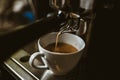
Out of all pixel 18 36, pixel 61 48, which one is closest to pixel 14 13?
pixel 18 36

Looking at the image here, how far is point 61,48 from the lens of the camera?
0.50 metres

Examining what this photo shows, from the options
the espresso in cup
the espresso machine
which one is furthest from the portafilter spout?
the espresso in cup

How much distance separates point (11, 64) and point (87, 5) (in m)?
0.25

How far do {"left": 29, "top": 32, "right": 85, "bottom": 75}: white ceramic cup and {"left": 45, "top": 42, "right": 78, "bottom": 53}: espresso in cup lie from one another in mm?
10

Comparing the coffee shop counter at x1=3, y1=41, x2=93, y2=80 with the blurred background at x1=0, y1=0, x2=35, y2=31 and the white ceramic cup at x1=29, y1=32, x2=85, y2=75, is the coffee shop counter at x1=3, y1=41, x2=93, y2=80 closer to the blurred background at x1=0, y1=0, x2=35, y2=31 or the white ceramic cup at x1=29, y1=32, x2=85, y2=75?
the white ceramic cup at x1=29, y1=32, x2=85, y2=75

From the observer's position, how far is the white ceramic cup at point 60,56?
45 centimetres

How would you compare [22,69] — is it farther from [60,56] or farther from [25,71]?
[60,56]

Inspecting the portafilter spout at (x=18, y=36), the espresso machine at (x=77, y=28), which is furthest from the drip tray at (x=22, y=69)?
the portafilter spout at (x=18, y=36)

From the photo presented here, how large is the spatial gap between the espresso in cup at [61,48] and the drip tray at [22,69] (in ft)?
0.20

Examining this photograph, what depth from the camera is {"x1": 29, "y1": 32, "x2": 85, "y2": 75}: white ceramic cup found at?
0.45 meters

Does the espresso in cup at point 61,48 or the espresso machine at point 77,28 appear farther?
the espresso in cup at point 61,48

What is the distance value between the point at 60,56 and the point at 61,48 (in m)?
0.06

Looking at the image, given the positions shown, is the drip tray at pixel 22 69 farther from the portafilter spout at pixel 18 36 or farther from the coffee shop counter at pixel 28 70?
the portafilter spout at pixel 18 36

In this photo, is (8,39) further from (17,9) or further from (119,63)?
(119,63)
